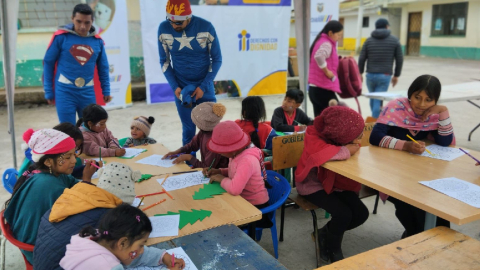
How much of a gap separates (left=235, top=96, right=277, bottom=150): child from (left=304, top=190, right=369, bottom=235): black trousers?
74cm

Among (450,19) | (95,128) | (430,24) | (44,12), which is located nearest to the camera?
(95,128)

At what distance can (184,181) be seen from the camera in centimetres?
226

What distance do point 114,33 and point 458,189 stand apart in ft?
21.9

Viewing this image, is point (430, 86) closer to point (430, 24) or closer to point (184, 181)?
point (184, 181)

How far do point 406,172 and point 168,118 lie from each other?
5524mm

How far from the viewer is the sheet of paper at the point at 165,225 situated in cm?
163

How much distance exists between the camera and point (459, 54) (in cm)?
1928

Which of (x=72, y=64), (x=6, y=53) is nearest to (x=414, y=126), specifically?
(x=72, y=64)

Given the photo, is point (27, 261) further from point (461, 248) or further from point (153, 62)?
point (153, 62)

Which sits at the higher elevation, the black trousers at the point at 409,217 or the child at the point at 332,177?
A: the child at the point at 332,177

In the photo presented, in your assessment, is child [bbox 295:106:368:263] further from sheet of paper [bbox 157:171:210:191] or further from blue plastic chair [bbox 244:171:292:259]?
sheet of paper [bbox 157:171:210:191]

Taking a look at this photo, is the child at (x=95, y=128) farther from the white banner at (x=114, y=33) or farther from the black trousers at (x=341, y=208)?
the white banner at (x=114, y=33)

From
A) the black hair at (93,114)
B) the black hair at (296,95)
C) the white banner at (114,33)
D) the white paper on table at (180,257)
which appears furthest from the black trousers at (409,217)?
the white banner at (114,33)

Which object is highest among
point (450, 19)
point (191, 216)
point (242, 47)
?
point (450, 19)
